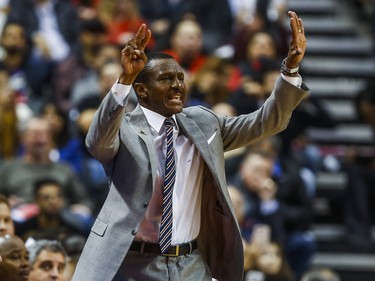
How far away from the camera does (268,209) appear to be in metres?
9.71

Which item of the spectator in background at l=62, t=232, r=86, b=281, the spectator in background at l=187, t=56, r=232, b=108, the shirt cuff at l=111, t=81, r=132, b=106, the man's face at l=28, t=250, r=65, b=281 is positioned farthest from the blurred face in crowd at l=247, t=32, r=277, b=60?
the shirt cuff at l=111, t=81, r=132, b=106

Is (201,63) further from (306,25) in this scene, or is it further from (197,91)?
(306,25)

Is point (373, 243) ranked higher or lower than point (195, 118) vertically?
lower

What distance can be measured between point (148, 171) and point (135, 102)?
16.1ft

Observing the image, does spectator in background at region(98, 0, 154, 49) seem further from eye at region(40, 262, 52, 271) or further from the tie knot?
the tie knot

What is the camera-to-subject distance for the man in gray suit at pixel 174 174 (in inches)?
208

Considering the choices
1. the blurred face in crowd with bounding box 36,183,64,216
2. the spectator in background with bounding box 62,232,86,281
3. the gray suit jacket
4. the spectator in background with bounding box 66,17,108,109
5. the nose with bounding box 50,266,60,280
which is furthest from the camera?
the spectator in background with bounding box 66,17,108,109

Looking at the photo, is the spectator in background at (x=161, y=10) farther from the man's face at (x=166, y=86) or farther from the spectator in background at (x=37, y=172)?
the man's face at (x=166, y=86)

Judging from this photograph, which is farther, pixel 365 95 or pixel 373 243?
pixel 365 95

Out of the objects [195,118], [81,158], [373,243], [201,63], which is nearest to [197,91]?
[201,63]

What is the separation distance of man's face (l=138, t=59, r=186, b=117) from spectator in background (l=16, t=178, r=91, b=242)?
→ 3.36m

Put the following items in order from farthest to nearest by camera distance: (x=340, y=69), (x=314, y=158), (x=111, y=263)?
(x=340, y=69) → (x=314, y=158) → (x=111, y=263)

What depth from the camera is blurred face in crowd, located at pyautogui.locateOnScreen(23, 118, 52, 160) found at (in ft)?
31.6

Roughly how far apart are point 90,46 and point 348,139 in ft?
9.39
